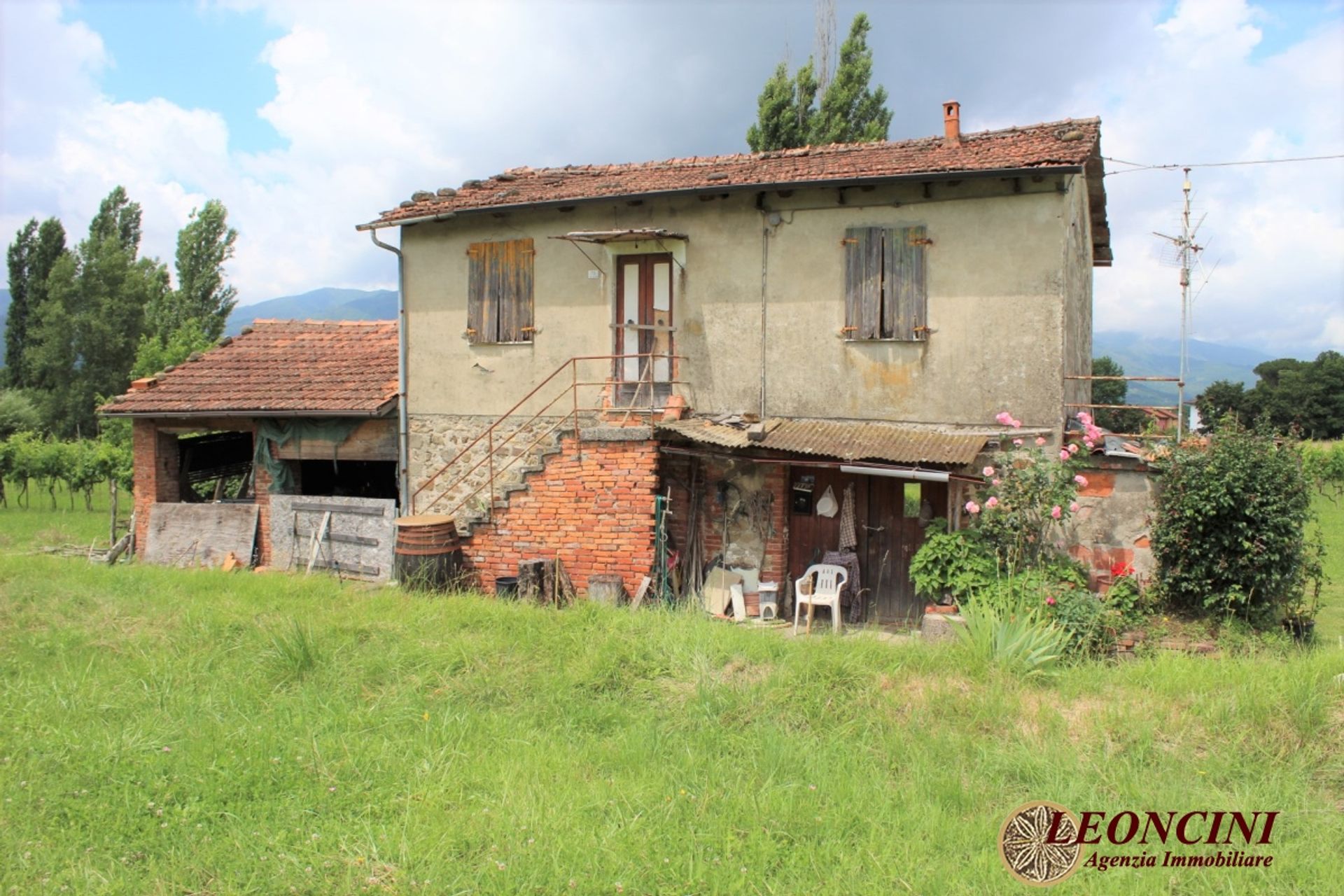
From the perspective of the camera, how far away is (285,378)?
15047 millimetres

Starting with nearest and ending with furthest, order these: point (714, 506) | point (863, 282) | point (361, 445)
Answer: point (863, 282)
point (714, 506)
point (361, 445)

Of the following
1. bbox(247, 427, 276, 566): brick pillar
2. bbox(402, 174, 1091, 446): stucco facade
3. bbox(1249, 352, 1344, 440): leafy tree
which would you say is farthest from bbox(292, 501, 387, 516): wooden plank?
bbox(1249, 352, 1344, 440): leafy tree

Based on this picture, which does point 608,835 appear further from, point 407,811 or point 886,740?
point 886,740

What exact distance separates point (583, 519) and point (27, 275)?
Answer: 4176 cm

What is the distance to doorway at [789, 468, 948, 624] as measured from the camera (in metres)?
11.8

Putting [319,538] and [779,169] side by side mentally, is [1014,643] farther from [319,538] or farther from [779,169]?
[319,538]

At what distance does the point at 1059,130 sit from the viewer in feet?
38.3

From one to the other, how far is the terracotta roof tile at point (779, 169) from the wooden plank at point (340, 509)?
442 centimetres

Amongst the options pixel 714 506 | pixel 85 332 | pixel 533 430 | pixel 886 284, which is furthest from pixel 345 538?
pixel 85 332

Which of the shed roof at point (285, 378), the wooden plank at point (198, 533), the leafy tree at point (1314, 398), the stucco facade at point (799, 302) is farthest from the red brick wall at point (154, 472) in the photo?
the leafy tree at point (1314, 398)

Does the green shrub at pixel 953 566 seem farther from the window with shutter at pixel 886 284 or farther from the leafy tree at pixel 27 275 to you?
the leafy tree at pixel 27 275

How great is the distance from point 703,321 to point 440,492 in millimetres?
5099

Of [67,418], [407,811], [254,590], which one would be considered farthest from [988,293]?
[67,418]

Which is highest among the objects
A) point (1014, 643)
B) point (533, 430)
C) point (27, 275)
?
point (27, 275)
